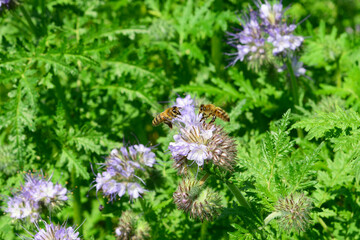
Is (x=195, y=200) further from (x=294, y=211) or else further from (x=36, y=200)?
(x=36, y=200)

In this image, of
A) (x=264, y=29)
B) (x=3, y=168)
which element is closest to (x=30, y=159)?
(x=3, y=168)

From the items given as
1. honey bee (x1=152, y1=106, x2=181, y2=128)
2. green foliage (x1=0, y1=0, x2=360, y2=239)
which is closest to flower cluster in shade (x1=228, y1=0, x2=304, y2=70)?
green foliage (x1=0, y1=0, x2=360, y2=239)

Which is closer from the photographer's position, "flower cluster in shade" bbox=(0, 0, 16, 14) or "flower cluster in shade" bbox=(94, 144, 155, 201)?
"flower cluster in shade" bbox=(94, 144, 155, 201)

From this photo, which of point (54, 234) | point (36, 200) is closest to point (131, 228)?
point (54, 234)

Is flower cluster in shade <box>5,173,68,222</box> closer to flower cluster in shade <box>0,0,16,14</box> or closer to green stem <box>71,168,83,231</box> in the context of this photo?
green stem <box>71,168,83,231</box>

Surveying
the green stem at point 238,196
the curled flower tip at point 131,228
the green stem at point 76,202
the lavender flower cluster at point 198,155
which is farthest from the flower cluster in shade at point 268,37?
the green stem at point 76,202

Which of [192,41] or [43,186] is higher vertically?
[192,41]

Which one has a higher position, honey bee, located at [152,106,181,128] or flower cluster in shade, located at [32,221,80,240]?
honey bee, located at [152,106,181,128]

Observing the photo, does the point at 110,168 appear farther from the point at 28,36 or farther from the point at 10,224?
the point at 28,36
